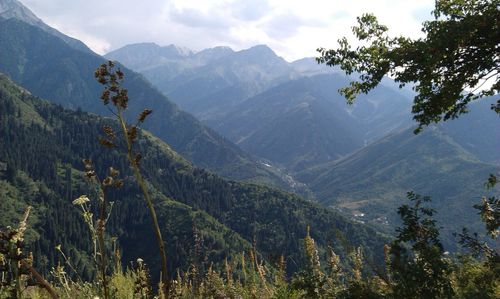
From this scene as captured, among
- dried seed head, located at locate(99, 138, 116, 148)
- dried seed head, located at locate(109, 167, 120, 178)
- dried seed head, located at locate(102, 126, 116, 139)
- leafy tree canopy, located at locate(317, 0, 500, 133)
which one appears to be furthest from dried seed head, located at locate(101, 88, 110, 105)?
leafy tree canopy, located at locate(317, 0, 500, 133)

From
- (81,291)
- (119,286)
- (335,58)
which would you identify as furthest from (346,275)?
(335,58)

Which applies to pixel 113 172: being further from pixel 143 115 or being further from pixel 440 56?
pixel 440 56

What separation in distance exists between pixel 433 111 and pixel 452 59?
73.4 inches

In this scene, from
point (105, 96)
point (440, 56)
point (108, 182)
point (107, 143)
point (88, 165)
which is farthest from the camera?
point (440, 56)

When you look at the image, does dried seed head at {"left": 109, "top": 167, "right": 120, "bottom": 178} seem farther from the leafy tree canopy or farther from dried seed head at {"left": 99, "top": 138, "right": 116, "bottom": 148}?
the leafy tree canopy

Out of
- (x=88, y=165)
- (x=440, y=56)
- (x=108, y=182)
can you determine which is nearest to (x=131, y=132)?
(x=108, y=182)

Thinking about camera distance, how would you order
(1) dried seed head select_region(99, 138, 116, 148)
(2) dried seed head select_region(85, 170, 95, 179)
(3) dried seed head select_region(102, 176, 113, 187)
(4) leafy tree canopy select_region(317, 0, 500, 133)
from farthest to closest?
(4) leafy tree canopy select_region(317, 0, 500, 133)
(2) dried seed head select_region(85, 170, 95, 179)
(3) dried seed head select_region(102, 176, 113, 187)
(1) dried seed head select_region(99, 138, 116, 148)

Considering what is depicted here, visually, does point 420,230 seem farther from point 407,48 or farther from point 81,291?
point 407,48

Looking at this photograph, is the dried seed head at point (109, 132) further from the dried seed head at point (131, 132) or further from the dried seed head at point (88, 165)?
the dried seed head at point (88, 165)

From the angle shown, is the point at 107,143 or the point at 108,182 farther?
the point at 108,182

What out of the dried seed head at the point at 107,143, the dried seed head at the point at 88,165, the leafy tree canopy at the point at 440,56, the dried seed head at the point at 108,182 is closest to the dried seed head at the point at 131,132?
the dried seed head at the point at 107,143

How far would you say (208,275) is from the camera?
6.46 m

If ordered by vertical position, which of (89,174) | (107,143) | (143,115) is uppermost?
(143,115)

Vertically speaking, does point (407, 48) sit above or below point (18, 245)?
above
